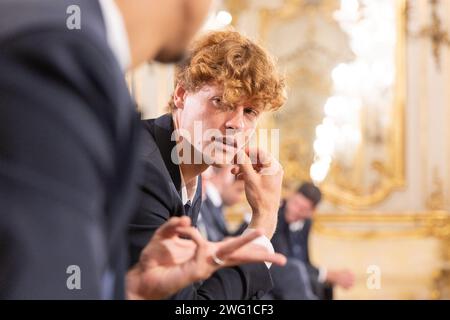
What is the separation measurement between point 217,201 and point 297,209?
18.8 inches

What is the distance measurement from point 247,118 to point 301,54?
5.97 meters

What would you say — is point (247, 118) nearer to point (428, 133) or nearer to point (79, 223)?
point (79, 223)

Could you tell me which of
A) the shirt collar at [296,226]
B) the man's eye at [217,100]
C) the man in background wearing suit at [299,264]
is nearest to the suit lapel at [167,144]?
the man's eye at [217,100]

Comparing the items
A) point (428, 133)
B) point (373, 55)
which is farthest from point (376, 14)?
point (428, 133)

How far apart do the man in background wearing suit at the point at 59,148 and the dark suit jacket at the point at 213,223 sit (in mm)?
3193

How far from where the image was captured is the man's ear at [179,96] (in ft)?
4.49

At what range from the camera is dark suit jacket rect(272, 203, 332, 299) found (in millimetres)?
4217

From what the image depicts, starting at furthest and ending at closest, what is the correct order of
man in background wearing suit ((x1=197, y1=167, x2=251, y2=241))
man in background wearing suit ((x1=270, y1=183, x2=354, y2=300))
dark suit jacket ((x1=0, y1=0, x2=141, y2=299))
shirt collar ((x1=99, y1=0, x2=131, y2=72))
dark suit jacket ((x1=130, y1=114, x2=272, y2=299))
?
man in background wearing suit ((x1=197, y1=167, x2=251, y2=241)), man in background wearing suit ((x1=270, y1=183, x2=354, y2=300)), dark suit jacket ((x1=130, y1=114, x2=272, y2=299)), shirt collar ((x1=99, y1=0, x2=131, y2=72)), dark suit jacket ((x1=0, y1=0, x2=141, y2=299))

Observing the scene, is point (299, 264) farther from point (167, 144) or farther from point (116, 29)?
point (116, 29)

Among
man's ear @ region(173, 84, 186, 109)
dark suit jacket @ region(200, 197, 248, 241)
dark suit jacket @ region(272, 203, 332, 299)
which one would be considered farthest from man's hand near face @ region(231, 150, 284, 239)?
dark suit jacket @ region(272, 203, 332, 299)

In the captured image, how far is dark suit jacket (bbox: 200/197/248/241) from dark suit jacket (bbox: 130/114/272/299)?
8.06 ft

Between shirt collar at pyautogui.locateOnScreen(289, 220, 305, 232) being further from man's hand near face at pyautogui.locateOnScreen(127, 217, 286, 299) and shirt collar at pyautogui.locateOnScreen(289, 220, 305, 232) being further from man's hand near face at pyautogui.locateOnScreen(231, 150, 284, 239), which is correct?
man's hand near face at pyautogui.locateOnScreen(127, 217, 286, 299)

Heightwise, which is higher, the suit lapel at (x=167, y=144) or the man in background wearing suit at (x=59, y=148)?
the suit lapel at (x=167, y=144)

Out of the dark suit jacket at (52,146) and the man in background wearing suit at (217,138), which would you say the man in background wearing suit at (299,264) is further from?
the dark suit jacket at (52,146)
